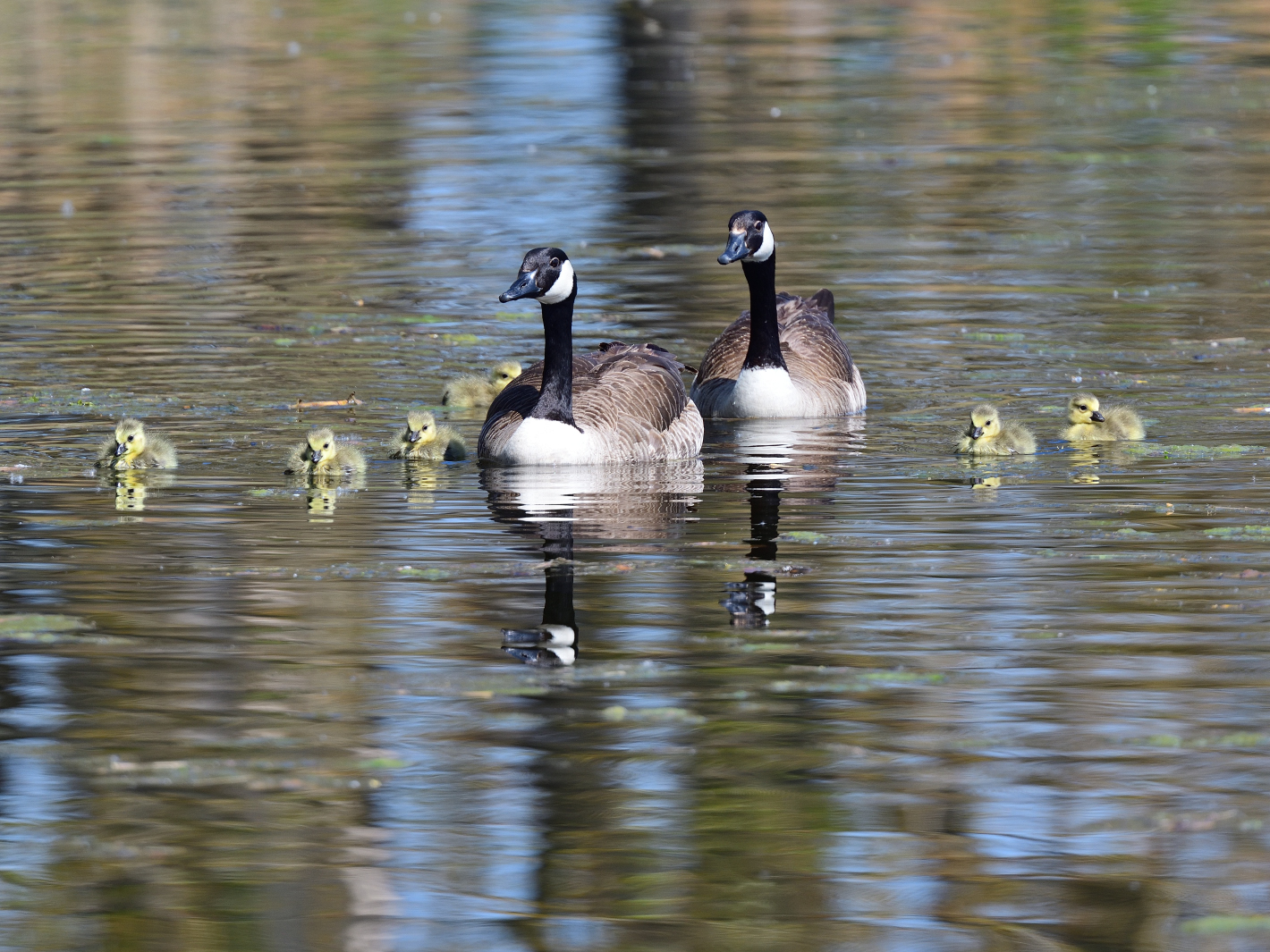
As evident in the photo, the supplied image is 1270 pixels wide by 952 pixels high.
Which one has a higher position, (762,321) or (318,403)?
(762,321)

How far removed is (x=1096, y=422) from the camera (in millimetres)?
14031

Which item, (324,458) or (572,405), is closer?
(324,458)

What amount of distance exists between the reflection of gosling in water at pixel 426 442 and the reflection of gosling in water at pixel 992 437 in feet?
10.5

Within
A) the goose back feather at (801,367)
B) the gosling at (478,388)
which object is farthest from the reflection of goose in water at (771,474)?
the gosling at (478,388)

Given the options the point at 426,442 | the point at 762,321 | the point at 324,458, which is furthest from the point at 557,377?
the point at 762,321

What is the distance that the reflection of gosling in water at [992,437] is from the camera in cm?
1345

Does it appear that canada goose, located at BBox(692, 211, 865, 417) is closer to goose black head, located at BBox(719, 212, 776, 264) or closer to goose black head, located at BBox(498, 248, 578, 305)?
goose black head, located at BBox(719, 212, 776, 264)

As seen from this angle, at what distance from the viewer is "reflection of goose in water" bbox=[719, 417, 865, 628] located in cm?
1000

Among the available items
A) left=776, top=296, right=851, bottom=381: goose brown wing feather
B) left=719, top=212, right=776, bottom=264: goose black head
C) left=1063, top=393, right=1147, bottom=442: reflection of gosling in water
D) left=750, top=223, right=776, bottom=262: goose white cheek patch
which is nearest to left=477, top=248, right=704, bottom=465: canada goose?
left=719, top=212, right=776, bottom=264: goose black head

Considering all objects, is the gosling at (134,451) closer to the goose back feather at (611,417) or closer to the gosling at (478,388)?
the goose back feather at (611,417)

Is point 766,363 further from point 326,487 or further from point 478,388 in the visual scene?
point 326,487

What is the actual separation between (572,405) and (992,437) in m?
2.63

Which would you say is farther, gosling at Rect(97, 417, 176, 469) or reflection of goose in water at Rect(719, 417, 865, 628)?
gosling at Rect(97, 417, 176, 469)

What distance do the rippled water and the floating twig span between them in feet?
0.47
